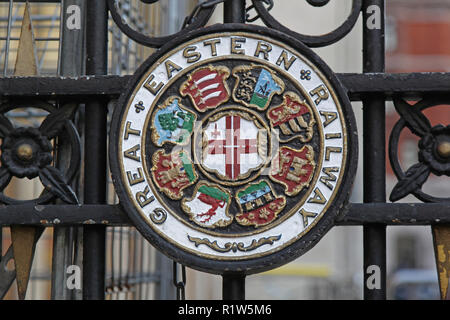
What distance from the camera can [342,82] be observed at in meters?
3.72

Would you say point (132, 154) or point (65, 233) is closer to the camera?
point (132, 154)

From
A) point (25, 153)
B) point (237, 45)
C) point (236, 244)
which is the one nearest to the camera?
point (236, 244)

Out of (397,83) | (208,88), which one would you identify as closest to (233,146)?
(208,88)

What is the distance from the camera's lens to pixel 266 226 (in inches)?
142

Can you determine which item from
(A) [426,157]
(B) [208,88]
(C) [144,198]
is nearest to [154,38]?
(B) [208,88]

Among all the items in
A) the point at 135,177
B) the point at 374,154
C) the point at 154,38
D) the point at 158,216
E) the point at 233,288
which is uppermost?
the point at 154,38

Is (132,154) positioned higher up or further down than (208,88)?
further down

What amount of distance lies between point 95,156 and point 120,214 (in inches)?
13.6

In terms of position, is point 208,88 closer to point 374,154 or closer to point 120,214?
point 120,214

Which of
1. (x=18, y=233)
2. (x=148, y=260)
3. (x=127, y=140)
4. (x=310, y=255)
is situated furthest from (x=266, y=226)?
(x=310, y=255)

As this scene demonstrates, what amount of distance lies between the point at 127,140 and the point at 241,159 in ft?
1.64

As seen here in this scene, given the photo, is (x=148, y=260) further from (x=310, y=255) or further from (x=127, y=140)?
(x=310, y=255)

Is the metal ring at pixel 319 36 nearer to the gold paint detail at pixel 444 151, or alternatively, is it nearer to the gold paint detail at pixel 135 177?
the gold paint detail at pixel 444 151

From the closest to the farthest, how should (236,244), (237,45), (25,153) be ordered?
(236,244) → (237,45) → (25,153)
